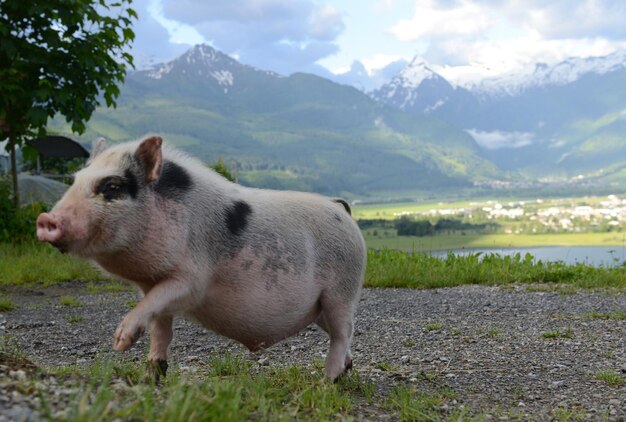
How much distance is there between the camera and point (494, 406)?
5.11 metres

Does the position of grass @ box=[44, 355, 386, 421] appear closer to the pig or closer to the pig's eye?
the pig

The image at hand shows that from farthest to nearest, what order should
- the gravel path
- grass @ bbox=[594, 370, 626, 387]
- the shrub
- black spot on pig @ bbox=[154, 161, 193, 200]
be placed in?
the shrub
grass @ bbox=[594, 370, 626, 387]
the gravel path
black spot on pig @ bbox=[154, 161, 193, 200]

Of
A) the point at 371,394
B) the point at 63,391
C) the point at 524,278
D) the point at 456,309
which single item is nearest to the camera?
the point at 63,391

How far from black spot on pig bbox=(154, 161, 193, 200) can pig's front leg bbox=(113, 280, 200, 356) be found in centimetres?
58

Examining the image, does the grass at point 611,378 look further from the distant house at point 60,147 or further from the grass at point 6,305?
the distant house at point 60,147

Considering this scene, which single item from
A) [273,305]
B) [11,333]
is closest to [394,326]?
[273,305]

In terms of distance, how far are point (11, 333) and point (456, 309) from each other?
5.27 meters

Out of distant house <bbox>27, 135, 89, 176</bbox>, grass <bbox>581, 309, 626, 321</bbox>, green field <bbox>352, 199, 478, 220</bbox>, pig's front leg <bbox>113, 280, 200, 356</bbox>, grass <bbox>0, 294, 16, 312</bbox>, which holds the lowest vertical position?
grass <bbox>0, 294, 16, 312</bbox>

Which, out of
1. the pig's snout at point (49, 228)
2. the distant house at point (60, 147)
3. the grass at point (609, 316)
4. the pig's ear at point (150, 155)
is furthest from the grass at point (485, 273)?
the distant house at point (60, 147)

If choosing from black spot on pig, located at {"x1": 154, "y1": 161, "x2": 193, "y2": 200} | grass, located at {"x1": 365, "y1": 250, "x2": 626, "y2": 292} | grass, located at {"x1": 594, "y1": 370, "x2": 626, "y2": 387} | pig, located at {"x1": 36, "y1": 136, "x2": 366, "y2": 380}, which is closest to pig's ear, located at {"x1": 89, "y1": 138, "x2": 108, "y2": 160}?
pig, located at {"x1": 36, "y1": 136, "x2": 366, "y2": 380}

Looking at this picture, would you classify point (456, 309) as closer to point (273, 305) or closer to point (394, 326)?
point (394, 326)

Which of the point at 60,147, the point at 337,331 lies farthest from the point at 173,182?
the point at 60,147

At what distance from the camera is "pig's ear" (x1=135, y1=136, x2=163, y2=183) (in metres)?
4.64

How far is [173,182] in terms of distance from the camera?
482cm
